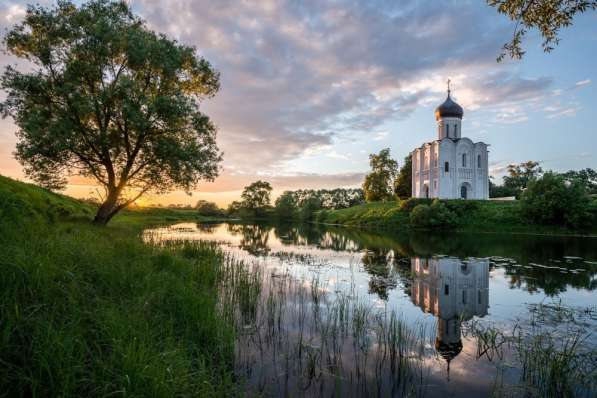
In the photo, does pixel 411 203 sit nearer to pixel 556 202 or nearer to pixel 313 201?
Result: pixel 556 202

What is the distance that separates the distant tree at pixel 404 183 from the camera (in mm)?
79812

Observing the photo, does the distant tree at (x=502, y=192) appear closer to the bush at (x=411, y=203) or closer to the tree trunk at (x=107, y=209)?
the bush at (x=411, y=203)

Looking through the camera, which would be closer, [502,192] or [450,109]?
[450,109]

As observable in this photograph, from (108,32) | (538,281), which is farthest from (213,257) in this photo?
(108,32)

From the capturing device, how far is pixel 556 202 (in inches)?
1636

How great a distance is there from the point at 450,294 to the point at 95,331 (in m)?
10.7

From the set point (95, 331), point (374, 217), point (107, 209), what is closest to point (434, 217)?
point (374, 217)

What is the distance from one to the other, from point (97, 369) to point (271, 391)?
241 centimetres

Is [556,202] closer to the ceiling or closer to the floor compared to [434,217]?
closer to the ceiling

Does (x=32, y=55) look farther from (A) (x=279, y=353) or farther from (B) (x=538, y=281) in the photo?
(B) (x=538, y=281)

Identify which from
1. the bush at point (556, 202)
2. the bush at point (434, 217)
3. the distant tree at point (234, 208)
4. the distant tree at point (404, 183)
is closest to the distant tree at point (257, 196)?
the distant tree at point (234, 208)

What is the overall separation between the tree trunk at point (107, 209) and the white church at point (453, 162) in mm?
58376

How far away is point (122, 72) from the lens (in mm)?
20672

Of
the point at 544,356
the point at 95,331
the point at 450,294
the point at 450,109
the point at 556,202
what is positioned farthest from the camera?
the point at 450,109
